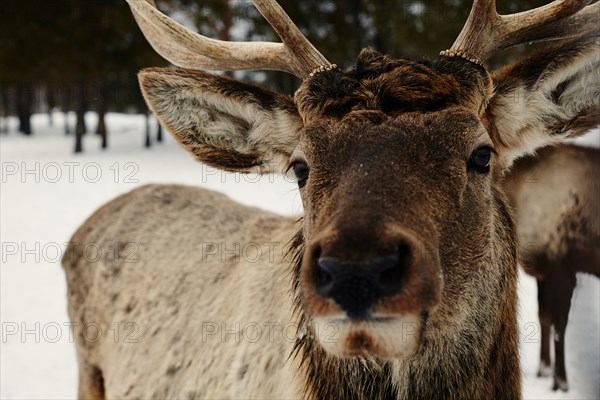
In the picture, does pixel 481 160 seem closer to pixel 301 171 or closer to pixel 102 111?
pixel 301 171

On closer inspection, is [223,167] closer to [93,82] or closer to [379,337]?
[379,337]

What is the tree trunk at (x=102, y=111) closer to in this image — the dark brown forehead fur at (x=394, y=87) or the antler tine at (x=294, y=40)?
the antler tine at (x=294, y=40)

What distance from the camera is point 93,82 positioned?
2414 centimetres

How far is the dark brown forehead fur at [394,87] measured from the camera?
2273 millimetres

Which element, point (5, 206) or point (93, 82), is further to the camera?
point (93, 82)

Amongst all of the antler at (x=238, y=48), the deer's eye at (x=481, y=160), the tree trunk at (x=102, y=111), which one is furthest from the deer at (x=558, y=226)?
the tree trunk at (x=102, y=111)

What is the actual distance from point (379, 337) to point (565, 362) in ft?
15.2

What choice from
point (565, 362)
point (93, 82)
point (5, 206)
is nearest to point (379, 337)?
point (565, 362)

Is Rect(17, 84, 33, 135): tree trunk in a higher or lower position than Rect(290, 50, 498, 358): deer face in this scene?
higher

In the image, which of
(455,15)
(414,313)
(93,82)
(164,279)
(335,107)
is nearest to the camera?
(414,313)

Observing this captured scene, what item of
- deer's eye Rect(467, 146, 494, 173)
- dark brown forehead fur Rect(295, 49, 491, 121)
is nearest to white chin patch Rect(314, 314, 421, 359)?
deer's eye Rect(467, 146, 494, 173)

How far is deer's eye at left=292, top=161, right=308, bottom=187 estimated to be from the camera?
8.06ft

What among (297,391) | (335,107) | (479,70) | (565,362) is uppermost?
(479,70)

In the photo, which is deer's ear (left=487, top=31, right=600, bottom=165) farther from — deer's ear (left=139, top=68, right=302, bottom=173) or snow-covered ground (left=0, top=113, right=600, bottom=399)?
snow-covered ground (left=0, top=113, right=600, bottom=399)
